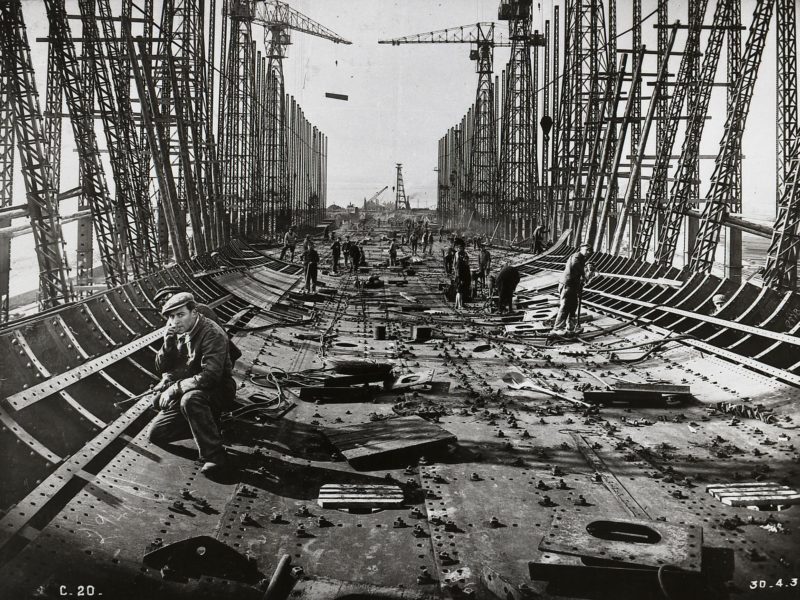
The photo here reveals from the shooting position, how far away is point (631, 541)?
4.71 m

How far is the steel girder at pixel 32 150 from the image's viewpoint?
45.0 ft

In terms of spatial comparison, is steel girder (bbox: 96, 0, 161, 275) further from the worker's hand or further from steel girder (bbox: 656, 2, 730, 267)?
steel girder (bbox: 656, 2, 730, 267)

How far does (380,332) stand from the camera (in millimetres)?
13930

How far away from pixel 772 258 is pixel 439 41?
7855 cm

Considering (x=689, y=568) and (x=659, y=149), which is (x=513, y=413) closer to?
(x=689, y=568)

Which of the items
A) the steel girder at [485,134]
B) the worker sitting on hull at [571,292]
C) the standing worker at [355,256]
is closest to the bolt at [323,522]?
the worker sitting on hull at [571,292]

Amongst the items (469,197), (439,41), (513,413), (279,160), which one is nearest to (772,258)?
(513,413)

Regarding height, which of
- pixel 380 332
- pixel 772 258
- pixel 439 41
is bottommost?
pixel 380 332

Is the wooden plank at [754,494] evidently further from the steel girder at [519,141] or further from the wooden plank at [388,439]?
the steel girder at [519,141]

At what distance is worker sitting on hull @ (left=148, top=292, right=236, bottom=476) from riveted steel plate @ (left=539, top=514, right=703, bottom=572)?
3216 millimetres

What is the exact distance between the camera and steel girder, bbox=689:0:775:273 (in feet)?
53.0

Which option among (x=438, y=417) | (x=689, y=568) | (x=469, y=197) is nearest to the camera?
(x=689, y=568)

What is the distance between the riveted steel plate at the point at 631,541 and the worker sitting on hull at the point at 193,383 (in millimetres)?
3216

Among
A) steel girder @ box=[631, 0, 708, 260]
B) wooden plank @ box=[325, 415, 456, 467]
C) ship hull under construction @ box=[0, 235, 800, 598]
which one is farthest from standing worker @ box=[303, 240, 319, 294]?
wooden plank @ box=[325, 415, 456, 467]
